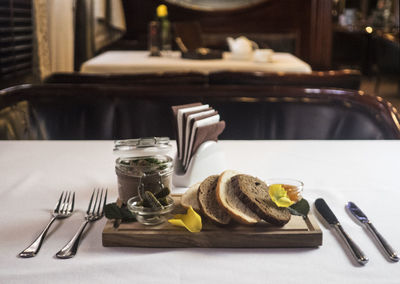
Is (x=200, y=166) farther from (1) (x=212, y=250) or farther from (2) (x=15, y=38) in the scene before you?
(2) (x=15, y=38)

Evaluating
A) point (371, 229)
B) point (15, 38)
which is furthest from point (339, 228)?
point (15, 38)

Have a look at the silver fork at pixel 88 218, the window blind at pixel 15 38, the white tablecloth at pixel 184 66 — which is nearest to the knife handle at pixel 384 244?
the silver fork at pixel 88 218

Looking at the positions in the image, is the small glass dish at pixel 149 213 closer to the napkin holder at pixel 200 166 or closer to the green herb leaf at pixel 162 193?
the green herb leaf at pixel 162 193

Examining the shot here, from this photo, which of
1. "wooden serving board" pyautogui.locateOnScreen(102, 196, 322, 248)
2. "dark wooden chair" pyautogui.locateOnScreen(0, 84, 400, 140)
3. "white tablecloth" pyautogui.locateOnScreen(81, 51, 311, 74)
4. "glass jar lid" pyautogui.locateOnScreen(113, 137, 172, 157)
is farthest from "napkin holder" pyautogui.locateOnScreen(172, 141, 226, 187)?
"white tablecloth" pyautogui.locateOnScreen(81, 51, 311, 74)

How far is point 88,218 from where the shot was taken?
873mm

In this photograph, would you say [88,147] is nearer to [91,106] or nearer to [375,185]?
[91,106]

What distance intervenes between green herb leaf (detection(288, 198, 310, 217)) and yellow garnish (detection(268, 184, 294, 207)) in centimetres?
1

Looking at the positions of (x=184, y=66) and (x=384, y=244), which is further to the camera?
(x=184, y=66)

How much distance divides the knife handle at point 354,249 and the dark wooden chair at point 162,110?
3.60 ft

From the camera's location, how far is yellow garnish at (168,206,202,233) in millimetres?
772

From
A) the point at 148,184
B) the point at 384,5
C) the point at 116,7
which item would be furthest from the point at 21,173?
the point at 384,5

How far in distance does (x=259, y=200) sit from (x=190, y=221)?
0.12 metres

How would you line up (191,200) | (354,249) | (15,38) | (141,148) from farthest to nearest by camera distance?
1. (15,38)
2. (141,148)
3. (191,200)
4. (354,249)

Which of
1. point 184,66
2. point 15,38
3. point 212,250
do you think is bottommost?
point 212,250
